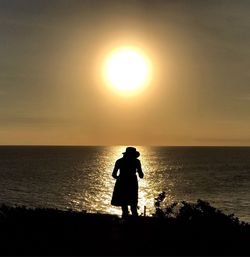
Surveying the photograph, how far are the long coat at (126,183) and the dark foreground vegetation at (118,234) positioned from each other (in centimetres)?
57

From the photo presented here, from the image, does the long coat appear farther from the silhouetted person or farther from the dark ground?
the dark ground

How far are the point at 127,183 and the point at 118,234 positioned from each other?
2.73 metres

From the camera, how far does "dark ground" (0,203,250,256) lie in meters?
10.5

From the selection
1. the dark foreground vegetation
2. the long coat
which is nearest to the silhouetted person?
the long coat

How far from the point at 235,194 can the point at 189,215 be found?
2542 inches

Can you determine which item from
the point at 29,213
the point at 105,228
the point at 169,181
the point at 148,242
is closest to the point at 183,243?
the point at 148,242

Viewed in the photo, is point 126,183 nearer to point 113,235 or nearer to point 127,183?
point 127,183

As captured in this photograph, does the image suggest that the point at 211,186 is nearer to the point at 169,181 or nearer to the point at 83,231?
the point at 169,181

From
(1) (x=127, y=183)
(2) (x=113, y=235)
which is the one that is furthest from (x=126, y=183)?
(2) (x=113, y=235)

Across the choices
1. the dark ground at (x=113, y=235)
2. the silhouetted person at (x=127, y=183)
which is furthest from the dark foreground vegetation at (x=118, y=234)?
the silhouetted person at (x=127, y=183)

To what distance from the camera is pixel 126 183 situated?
48.5 ft

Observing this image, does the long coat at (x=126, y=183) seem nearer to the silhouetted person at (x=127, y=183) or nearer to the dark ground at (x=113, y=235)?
the silhouetted person at (x=127, y=183)

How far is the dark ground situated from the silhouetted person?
52 centimetres

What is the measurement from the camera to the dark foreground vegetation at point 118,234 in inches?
414
